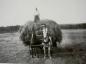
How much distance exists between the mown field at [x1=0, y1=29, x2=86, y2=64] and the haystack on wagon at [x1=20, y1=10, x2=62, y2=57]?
0.32ft

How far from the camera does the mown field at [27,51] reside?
239 cm

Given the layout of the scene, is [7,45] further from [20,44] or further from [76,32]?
[76,32]

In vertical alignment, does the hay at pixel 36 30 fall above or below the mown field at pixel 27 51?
above

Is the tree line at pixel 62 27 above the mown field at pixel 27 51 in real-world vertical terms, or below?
above

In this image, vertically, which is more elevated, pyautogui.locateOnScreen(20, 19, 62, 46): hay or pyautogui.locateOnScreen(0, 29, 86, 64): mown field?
pyautogui.locateOnScreen(20, 19, 62, 46): hay

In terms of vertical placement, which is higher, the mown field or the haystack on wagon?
the haystack on wagon

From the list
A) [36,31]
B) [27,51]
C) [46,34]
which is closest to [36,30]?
[36,31]

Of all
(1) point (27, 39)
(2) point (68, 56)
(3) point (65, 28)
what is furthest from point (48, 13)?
(2) point (68, 56)

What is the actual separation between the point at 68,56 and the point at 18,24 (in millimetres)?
952

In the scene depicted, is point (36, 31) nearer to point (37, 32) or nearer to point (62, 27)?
point (37, 32)

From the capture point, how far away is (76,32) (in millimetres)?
2434

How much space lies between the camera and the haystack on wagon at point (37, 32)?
2445 millimetres

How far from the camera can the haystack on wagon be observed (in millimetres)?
2445

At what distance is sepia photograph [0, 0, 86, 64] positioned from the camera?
2.42 meters
